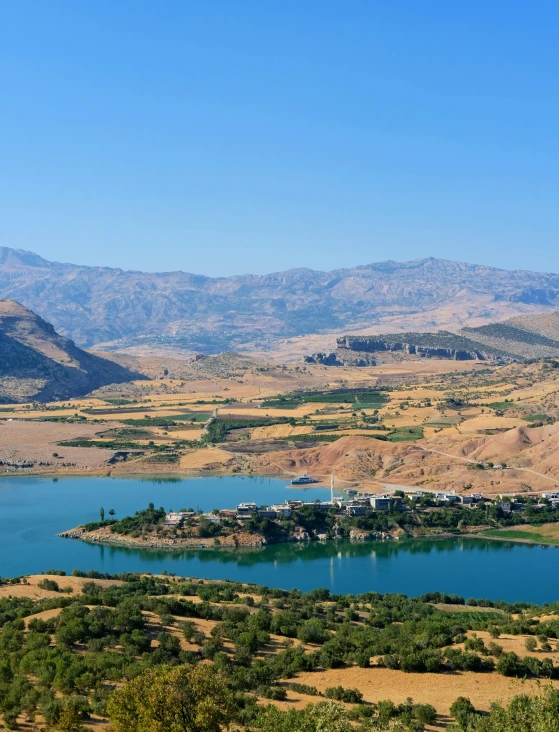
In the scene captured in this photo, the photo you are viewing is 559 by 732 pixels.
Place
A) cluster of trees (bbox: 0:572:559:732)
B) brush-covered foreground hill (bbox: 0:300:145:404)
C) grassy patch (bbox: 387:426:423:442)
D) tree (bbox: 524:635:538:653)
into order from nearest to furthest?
cluster of trees (bbox: 0:572:559:732) → tree (bbox: 524:635:538:653) → grassy patch (bbox: 387:426:423:442) → brush-covered foreground hill (bbox: 0:300:145:404)

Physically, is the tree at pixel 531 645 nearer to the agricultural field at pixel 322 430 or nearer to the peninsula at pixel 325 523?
the peninsula at pixel 325 523

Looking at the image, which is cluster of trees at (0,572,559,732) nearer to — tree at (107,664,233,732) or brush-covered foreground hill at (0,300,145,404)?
tree at (107,664,233,732)

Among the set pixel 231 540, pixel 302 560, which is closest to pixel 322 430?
pixel 231 540

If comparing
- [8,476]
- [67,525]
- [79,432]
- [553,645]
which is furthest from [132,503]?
[553,645]

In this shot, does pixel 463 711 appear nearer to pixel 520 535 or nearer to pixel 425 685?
pixel 425 685

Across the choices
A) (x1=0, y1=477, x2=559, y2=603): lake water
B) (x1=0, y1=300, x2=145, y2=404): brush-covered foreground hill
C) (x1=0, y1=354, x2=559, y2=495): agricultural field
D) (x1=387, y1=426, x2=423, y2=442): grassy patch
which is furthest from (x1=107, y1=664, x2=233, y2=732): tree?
(x1=0, y1=300, x2=145, y2=404): brush-covered foreground hill

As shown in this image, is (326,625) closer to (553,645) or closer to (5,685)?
(553,645)
